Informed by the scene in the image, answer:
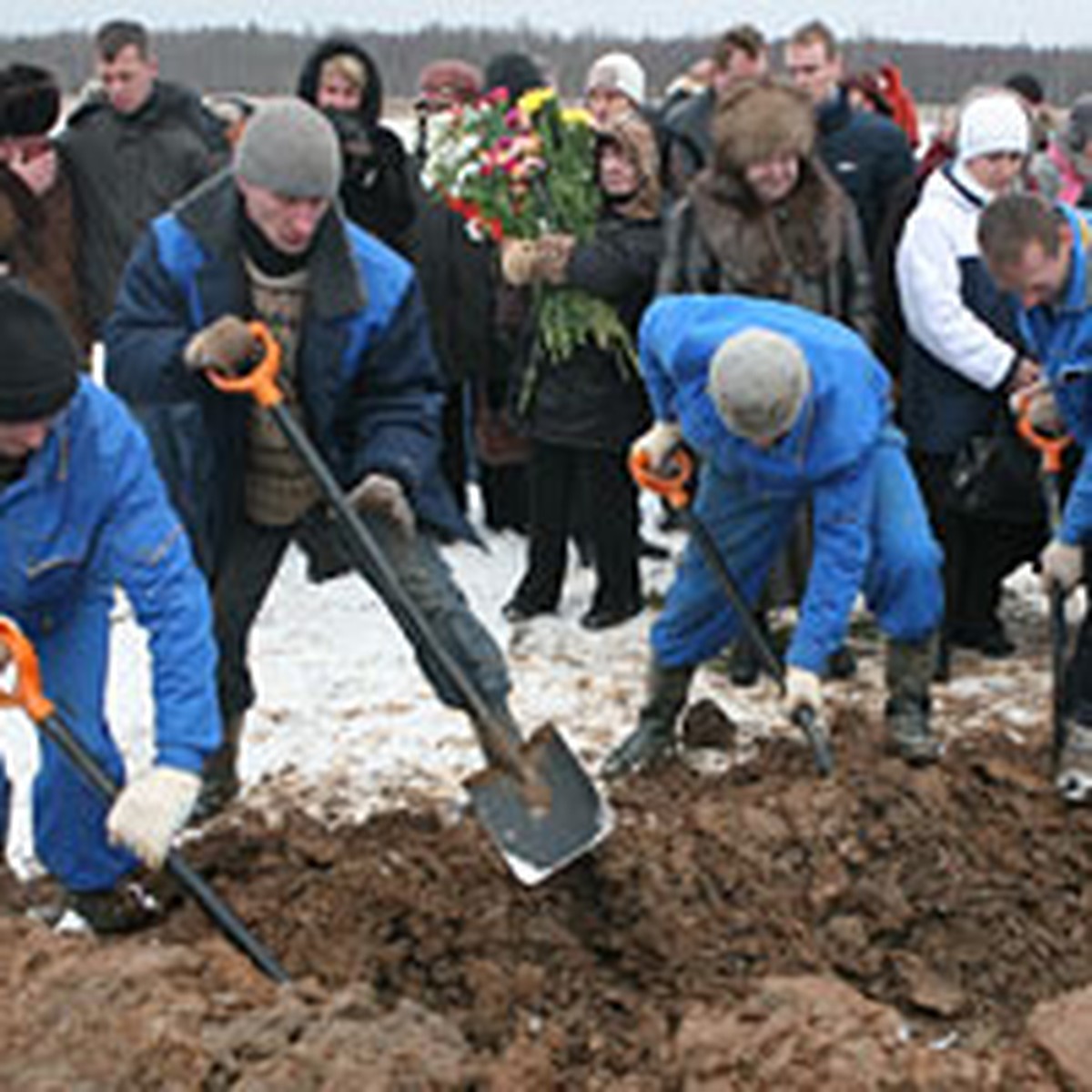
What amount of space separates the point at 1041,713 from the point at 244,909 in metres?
2.64

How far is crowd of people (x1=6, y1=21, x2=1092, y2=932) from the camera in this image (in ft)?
11.0

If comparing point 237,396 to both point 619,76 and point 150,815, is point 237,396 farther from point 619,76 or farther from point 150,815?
point 619,76

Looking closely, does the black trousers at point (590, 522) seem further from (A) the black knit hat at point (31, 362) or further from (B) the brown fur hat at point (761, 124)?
(A) the black knit hat at point (31, 362)

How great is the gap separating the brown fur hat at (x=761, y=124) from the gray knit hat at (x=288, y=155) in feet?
4.32

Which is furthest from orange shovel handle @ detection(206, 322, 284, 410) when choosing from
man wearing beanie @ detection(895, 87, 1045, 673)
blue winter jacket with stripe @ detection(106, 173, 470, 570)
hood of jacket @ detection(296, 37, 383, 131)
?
man wearing beanie @ detection(895, 87, 1045, 673)

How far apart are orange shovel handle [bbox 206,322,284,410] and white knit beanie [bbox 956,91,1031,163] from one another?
2.40 metres

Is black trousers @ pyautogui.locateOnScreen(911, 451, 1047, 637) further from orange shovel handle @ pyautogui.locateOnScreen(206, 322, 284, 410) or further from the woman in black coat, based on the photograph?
orange shovel handle @ pyautogui.locateOnScreen(206, 322, 284, 410)

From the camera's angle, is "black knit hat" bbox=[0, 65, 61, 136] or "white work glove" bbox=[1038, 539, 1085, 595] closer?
"white work glove" bbox=[1038, 539, 1085, 595]

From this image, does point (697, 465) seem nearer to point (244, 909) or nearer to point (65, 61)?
point (244, 909)

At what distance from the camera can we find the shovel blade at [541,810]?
3682 mm

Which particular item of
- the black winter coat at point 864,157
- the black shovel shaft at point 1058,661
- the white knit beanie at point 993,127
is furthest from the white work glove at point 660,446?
the black winter coat at point 864,157

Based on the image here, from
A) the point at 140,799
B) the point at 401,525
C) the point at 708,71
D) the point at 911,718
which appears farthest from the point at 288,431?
the point at 708,71

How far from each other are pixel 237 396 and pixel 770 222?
1694 millimetres

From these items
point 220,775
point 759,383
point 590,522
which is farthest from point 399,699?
point 759,383
